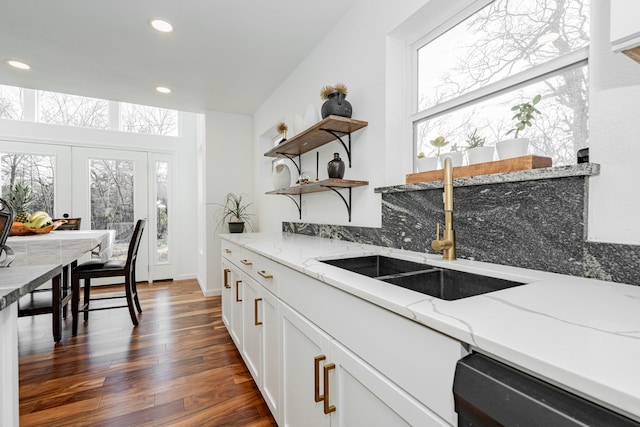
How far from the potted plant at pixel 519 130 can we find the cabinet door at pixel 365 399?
0.91 metres

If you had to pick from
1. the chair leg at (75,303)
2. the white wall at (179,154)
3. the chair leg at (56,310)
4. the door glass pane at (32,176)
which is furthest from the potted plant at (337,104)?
the door glass pane at (32,176)

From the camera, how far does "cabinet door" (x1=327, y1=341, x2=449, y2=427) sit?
0.69m

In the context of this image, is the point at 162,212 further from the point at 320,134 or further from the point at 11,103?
the point at 320,134

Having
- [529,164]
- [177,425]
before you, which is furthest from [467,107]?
[177,425]

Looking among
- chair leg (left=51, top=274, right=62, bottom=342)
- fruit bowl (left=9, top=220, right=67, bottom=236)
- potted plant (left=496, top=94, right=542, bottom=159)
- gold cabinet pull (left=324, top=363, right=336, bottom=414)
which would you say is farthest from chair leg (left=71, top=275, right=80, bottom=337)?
potted plant (left=496, top=94, right=542, bottom=159)

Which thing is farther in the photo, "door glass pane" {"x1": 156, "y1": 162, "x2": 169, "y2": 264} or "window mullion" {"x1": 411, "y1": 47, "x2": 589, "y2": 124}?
"door glass pane" {"x1": 156, "y1": 162, "x2": 169, "y2": 264}

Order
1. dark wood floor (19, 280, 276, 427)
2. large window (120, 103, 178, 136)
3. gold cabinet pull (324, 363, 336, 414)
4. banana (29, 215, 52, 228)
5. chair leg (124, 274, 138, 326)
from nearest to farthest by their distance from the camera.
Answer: gold cabinet pull (324, 363, 336, 414) → dark wood floor (19, 280, 276, 427) → banana (29, 215, 52, 228) → chair leg (124, 274, 138, 326) → large window (120, 103, 178, 136)

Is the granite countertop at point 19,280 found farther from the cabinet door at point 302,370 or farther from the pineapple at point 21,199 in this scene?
the pineapple at point 21,199

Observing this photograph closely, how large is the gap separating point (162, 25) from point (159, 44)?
0.30 metres

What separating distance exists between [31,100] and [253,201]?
328 centimetres

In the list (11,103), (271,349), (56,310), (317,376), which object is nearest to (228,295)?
(271,349)

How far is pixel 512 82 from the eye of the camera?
124 cm

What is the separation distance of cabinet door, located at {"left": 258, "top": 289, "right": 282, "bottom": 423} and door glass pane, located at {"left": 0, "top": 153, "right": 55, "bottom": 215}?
4.27 m

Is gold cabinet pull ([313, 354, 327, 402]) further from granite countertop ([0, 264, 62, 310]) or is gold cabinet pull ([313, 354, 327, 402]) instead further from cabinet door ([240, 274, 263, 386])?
granite countertop ([0, 264, 62, 310])
